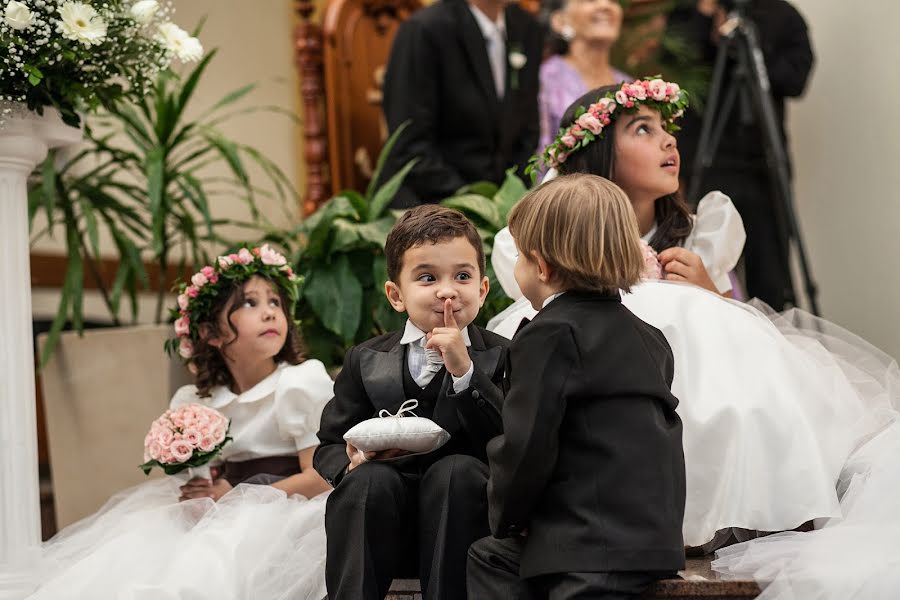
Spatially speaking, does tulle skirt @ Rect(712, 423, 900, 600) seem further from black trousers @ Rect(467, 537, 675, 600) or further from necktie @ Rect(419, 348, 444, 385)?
necktie @ Rect(419, 348, 444, 385)

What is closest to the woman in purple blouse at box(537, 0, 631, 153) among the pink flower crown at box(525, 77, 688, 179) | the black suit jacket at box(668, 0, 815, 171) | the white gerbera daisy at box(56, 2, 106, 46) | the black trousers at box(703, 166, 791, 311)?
the black suit jacket at box(668, 0, 815, 171)

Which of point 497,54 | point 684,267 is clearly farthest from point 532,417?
point 497,54

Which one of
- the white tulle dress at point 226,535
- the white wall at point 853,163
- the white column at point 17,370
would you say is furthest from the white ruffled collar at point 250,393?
the white wall at point 853,163

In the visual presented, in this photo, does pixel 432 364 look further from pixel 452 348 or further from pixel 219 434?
pixel 219 434

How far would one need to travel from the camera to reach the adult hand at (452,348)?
2193mm

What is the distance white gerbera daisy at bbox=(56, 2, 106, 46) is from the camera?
2.66m

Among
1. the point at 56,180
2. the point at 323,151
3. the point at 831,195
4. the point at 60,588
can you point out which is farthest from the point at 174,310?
the point at 831,195

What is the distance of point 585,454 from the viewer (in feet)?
6.37

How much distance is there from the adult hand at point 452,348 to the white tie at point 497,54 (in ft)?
8.04

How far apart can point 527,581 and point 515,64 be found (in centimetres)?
297

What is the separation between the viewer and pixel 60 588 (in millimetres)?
2490

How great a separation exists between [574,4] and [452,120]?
89cm

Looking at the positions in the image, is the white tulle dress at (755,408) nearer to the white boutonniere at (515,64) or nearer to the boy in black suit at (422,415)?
the boy in black suit at (422,415)

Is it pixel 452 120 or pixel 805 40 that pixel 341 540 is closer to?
pixel 452 120
